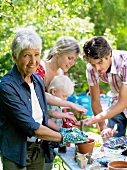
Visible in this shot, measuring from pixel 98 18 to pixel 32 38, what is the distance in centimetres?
692

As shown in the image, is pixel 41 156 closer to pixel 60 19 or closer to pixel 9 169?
pixel 9 169

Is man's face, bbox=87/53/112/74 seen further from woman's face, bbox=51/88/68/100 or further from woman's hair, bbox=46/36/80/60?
woman's face, bbox=51/88/68/100

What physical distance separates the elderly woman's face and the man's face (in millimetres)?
707

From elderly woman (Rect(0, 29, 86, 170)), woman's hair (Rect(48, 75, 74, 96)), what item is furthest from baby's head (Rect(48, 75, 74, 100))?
elderly woman (Rect(0, 29, 86, 170))

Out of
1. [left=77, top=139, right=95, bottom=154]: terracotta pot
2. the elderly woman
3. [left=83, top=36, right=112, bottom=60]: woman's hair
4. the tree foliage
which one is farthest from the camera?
the tree foliage

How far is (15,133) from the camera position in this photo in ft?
6.47

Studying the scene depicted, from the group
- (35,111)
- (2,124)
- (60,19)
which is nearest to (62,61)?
(35,111)

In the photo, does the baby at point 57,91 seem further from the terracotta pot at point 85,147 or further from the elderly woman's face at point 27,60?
the elderly woman's face at point 27,60

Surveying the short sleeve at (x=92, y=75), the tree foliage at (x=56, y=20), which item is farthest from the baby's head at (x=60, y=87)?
the tree foliage at (x=56, y=20)

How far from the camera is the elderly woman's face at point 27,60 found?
1988mm

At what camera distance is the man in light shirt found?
260cm

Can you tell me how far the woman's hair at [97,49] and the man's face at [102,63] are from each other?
0.12 feet

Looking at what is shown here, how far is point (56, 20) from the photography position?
520 centimetres

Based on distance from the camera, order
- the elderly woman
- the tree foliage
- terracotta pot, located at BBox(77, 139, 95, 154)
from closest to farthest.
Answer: the elderly woman → terracotta pot, located at BBox(77, 139, 95, 154) → the tree foliage
